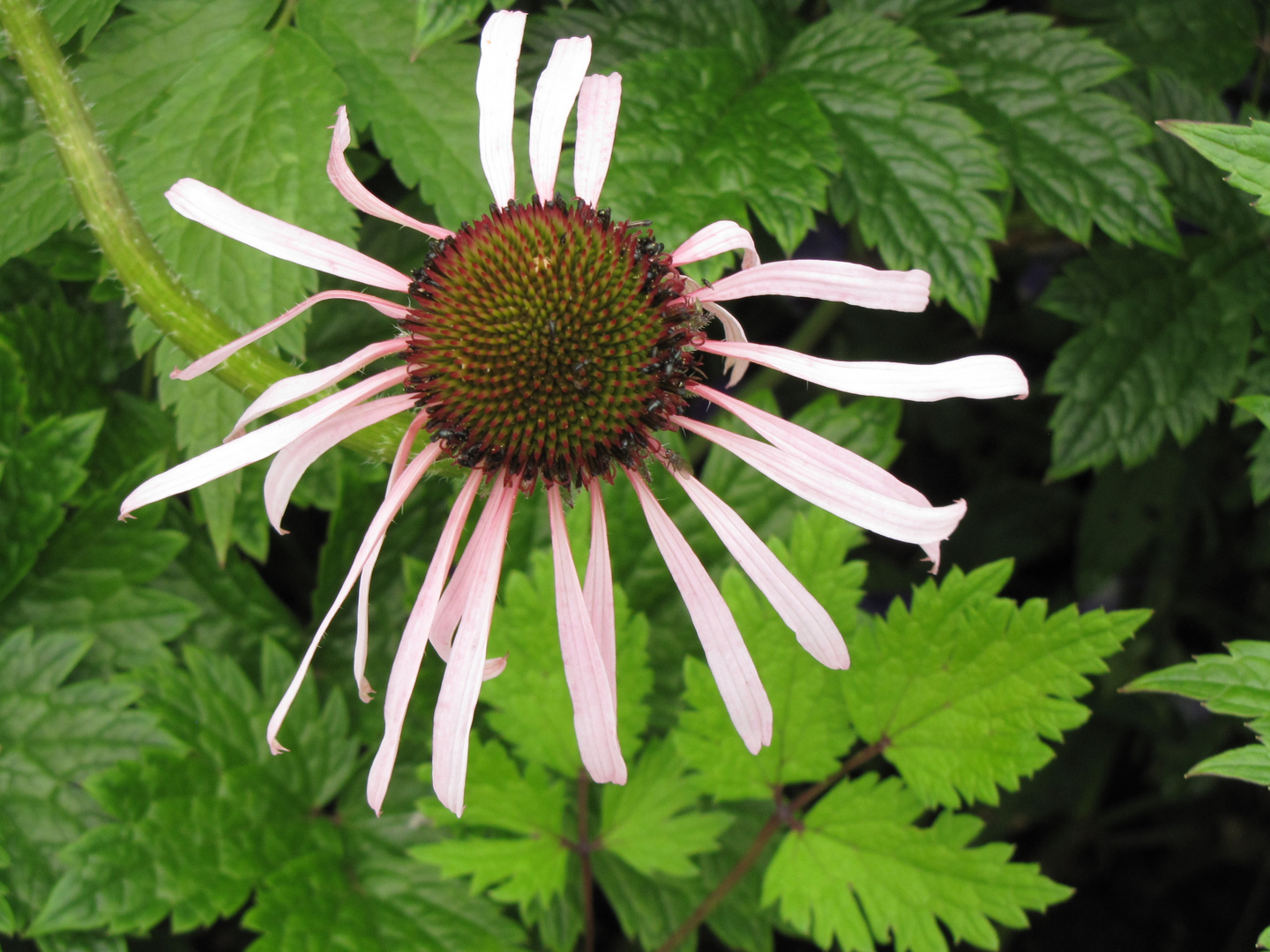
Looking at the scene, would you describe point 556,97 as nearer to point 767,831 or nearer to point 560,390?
point 560,390

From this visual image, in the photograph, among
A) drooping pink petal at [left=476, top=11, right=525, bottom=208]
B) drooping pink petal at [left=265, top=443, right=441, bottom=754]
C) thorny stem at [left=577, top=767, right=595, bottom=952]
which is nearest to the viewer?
drooping pink petal at [left=265, top=443, right=441, bottom=754]

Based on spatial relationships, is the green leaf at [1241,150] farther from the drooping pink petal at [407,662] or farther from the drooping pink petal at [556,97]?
the drooping pink petal at [407,662]

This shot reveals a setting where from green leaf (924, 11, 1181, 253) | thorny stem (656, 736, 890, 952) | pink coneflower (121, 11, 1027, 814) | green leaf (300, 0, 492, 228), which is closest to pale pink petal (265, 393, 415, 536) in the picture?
pink coneflower (121, 11, 1027, 814)

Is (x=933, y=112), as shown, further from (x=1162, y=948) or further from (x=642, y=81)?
(x=1162, y=948)

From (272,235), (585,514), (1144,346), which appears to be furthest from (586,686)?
(1144,346)

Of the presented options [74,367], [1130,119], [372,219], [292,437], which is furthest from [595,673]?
[1130,119]

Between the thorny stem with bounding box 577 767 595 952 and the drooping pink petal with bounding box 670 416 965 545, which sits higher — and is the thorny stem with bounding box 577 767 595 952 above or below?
below

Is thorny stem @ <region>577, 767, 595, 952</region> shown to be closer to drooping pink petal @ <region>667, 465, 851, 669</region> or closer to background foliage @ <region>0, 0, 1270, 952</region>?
background foliage @ <region>0, 0, 1270, 952</region>
